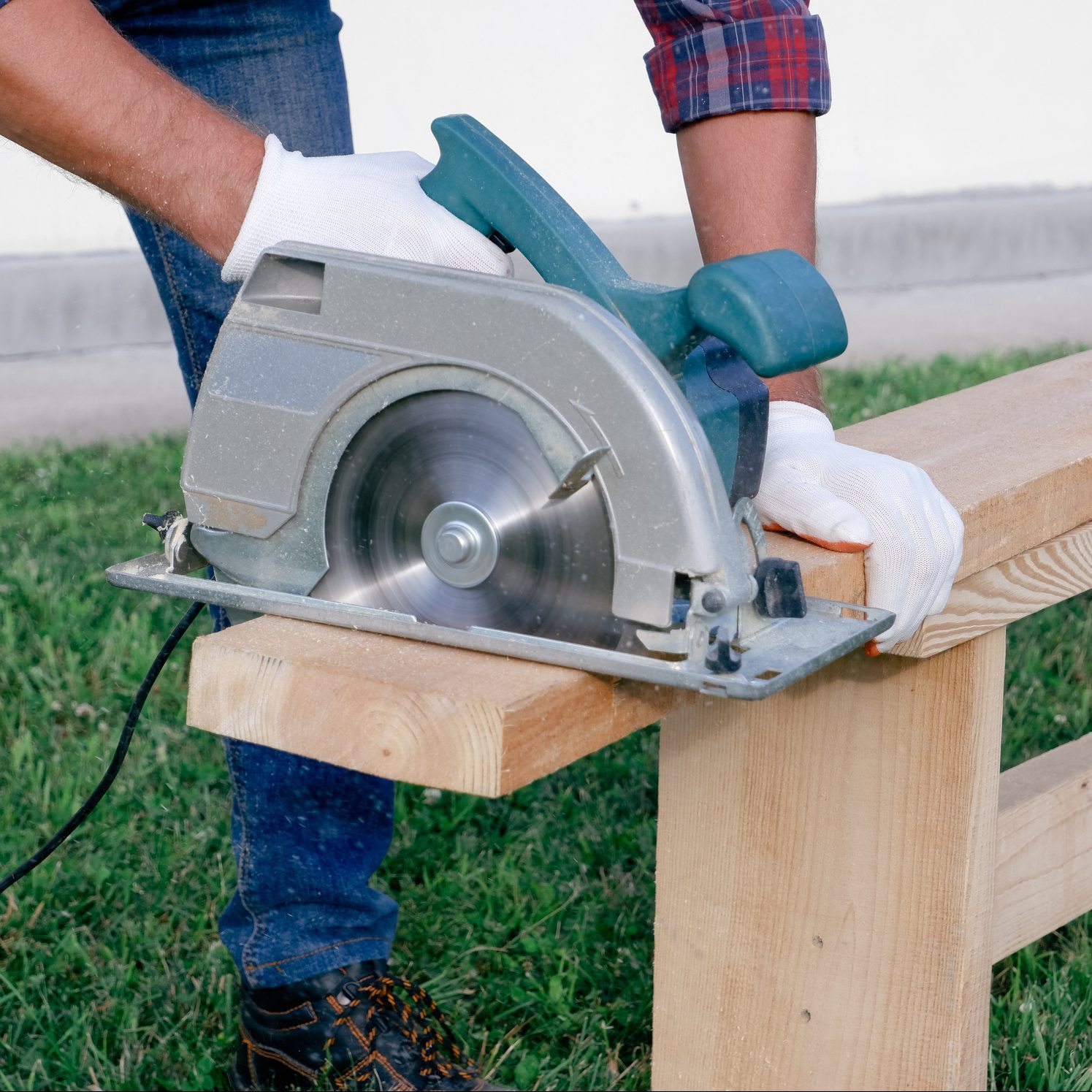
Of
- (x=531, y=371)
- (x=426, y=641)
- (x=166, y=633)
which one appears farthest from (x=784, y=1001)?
(x=166, y=633)

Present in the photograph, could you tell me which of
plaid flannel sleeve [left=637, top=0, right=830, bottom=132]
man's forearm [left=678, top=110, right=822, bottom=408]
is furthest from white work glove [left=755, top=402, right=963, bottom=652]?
plaid flannel sleeve [left=637, top=0, right=830, bottom=132]

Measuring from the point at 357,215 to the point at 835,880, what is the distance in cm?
83

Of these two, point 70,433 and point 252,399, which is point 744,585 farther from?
point 70,433

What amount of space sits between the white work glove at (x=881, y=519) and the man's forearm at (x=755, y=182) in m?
0.43

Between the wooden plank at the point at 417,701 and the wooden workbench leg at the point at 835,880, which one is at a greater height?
the wooden plank at the point at 417,701

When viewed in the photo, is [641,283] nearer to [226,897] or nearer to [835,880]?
[835,880]

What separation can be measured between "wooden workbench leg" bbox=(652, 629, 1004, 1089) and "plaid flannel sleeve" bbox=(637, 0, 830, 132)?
68 centimetres

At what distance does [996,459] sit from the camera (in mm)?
1562

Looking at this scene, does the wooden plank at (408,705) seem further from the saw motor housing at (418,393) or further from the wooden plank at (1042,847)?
the wooden plank at (1042,847)

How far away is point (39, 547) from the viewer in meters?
3.78

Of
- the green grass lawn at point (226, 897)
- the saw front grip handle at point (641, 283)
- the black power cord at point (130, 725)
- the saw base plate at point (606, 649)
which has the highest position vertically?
the saw front grip handle at point (641, 283)

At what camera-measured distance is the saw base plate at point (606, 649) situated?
0.99 m

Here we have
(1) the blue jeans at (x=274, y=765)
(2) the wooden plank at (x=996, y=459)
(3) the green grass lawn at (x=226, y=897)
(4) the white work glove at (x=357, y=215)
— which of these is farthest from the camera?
(3) the green grass lawn at (x=226, y=897)

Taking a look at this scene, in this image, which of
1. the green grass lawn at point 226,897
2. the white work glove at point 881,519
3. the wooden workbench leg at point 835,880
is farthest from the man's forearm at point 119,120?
the green grass lawn at point 226,897
